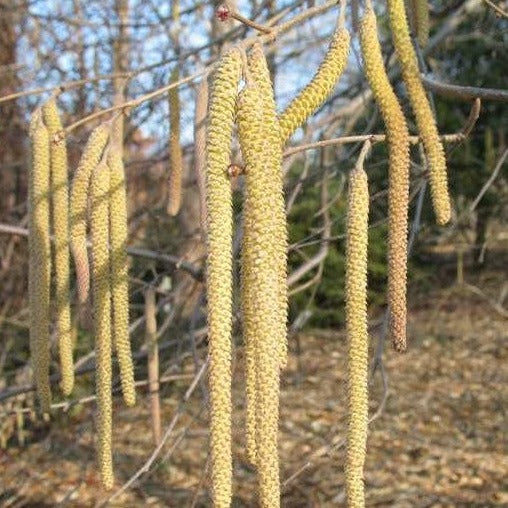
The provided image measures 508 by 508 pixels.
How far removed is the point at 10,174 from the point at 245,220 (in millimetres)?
4784

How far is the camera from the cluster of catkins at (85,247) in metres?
1.14

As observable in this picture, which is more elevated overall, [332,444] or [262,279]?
[262,279]

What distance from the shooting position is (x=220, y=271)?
751 mm

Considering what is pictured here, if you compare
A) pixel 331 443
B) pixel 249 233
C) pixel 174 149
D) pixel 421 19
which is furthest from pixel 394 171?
pixel 331 443

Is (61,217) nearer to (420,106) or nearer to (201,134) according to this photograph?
(201,134)

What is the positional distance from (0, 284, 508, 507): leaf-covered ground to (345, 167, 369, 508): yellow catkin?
2035 millimetres

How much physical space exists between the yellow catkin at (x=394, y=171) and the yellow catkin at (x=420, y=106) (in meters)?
0.08

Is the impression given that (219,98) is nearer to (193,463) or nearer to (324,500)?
(324,500)

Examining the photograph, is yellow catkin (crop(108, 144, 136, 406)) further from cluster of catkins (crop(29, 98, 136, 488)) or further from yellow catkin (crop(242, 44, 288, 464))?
yellow catkin (crop(242, 44, 288, 464))

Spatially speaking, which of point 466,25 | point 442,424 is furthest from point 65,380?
point 466,25

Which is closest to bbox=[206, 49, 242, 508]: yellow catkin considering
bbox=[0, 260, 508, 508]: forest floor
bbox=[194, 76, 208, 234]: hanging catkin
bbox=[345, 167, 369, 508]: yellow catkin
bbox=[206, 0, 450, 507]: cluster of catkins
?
bbox=[206, 0, 450, 507]: cluster of catkins

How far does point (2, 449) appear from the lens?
440cm

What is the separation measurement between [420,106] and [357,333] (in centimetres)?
31

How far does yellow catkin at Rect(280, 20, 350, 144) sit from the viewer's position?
80 centimetres
